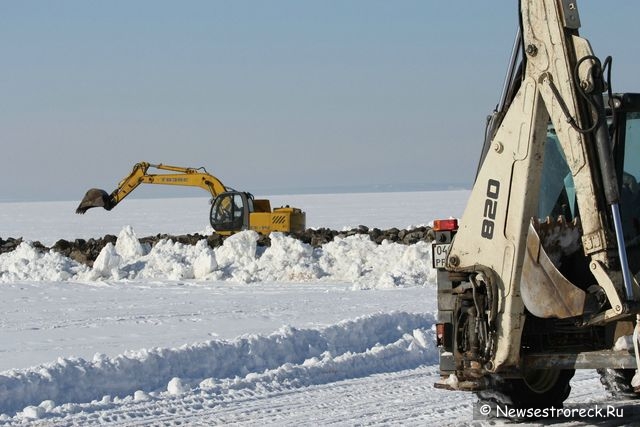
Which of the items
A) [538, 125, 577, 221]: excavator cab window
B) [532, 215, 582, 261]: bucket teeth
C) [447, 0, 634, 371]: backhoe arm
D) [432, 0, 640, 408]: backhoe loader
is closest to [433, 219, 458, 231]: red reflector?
[432, 0, 640, 408]: backhoe loader

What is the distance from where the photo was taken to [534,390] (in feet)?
25.5

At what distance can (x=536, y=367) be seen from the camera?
274 inches

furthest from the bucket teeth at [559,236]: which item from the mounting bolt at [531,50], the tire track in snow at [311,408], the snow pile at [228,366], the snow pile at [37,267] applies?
the snow pile at [37,267]

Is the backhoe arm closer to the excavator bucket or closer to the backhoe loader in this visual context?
the backhoe loader

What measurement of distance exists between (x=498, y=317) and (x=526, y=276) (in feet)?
1.04

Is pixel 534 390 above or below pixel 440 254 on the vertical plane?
below

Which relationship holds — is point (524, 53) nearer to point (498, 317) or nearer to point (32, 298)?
point (498, 317)

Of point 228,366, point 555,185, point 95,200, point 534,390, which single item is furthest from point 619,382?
point 95,200

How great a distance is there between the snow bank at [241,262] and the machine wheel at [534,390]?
12.3m

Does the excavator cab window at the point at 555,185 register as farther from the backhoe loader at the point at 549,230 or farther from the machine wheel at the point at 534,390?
the machine wheel at the point at 534,390

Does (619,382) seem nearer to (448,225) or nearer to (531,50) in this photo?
(448,225)

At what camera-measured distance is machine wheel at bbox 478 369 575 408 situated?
24.6 feet

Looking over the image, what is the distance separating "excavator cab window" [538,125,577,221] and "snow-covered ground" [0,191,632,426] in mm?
1755

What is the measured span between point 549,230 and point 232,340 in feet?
16.1
